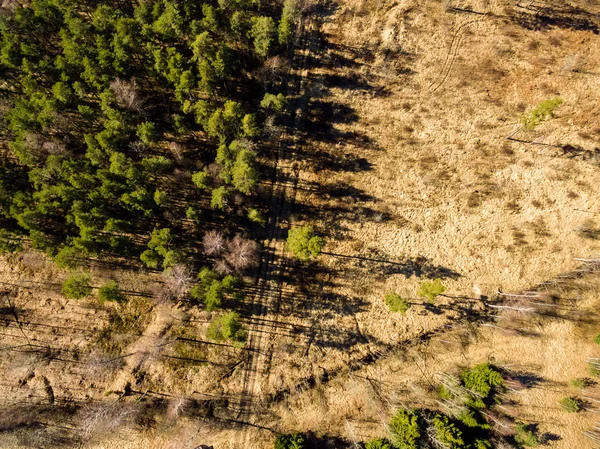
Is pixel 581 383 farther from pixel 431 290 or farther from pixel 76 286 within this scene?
pixel 76 286

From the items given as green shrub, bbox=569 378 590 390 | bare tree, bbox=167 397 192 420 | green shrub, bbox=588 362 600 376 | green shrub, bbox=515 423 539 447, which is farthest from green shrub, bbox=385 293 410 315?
bare tree, bbox=167 397 192 420

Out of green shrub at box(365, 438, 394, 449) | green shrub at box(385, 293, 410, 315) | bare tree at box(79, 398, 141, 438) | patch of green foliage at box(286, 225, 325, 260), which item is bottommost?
bare tree at box(79, 398, 141, 438)

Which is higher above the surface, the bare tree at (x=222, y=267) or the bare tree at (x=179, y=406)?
the bare tree at (x=222, y=267)

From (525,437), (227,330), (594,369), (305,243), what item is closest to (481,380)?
(525,437)

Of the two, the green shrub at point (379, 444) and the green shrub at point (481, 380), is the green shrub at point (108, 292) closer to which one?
the green shrub at point (379, 444)

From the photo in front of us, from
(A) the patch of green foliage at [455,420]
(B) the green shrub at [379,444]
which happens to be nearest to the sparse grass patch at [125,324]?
(B) the green shrub at [379,444]

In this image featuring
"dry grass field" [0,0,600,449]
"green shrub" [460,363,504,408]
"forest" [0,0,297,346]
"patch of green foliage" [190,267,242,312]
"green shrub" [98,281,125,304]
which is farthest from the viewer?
"dry grass field" [0,0,600,449]

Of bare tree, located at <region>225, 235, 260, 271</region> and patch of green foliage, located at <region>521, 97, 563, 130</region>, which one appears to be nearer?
patch of green foliage, located at <region>521, 97, 563, 130</region>

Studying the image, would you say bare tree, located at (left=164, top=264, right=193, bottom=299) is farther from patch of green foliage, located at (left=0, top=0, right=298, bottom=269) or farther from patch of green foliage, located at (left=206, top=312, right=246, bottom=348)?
patch of green foliage, located at (left=206, top=312, right=246, bottom=348)
